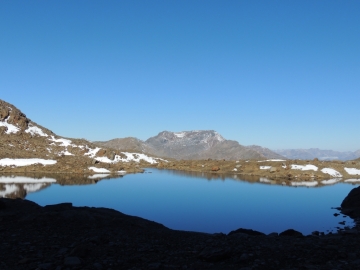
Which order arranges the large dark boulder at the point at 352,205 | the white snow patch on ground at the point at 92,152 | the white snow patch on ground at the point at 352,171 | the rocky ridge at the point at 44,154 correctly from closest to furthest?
the large dark boulder at the point at 352,205, the rocky ridge at the point at 44,154, the white snow patch on ground at the point at 352,171, the white snow patch on ground at the point at 92,152

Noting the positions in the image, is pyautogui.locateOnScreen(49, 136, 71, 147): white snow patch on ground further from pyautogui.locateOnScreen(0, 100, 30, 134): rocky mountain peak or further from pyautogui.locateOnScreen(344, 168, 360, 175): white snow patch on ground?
pyautogui.locateOnScreen(344, 168, 360, 175): white snow patch on ground

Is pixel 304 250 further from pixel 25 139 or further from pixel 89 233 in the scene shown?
pixel 25 139

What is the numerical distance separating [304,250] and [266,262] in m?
2.74

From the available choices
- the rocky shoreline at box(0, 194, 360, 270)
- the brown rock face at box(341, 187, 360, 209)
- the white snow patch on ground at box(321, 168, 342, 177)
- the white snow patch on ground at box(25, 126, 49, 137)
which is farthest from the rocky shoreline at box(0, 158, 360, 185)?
the rocky shoreline at box(0, 194, 360, 270)

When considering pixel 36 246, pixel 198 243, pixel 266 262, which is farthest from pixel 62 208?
pixel 266 262

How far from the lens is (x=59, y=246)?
13898 millimetres

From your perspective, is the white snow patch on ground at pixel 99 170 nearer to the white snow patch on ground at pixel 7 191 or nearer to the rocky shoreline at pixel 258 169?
the rocky shoreline at pixel 258 169

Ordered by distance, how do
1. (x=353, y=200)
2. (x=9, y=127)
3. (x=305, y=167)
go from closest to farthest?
(x=353, y=200) → (x=305, y=167) → (x=9, y=127)

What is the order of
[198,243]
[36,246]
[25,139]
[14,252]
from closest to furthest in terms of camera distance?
[14,252]
[36,246]
[198,243]
[25,139]

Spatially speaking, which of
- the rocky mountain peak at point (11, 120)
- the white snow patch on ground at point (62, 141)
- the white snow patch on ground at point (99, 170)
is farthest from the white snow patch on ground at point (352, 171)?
the rocky mountain peak at point (11, 120)

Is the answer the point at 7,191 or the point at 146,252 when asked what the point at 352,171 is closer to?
the point at 7,191

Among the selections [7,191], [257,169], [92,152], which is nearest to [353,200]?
[7,191]

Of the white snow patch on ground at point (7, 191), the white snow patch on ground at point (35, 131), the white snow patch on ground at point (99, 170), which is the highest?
the white snow patch on ground at point (35, 131)

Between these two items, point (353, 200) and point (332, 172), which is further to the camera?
point (332, 172)
